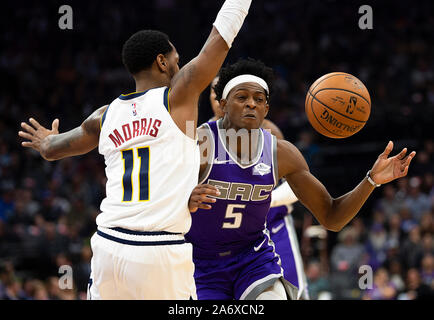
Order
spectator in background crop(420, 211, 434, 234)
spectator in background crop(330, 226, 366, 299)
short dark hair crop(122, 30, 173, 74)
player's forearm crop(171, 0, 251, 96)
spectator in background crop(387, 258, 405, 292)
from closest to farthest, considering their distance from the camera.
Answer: player's forearm crop(171, 0, 251, 96)
short dark hair crop(122, 30, 173, 74)
spectator in background crop(387, 258, 405, 292)
spectator in background crop(330, 226, 366, 299)
spectator in background crop(420, 211, 434, 234)

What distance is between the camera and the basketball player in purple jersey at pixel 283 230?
5.11m

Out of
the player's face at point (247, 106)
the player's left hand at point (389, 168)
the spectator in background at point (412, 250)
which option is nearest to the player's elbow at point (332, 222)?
the player's left hand at point (389, 168)

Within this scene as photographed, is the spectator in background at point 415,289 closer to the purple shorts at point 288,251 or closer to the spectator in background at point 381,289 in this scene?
the spectator in background at point 381,289

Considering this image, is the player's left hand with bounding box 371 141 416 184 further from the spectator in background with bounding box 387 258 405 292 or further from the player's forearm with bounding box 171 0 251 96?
the spectator in background with bounding box 387 258 405 292

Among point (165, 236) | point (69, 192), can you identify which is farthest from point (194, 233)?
point (69, 192)

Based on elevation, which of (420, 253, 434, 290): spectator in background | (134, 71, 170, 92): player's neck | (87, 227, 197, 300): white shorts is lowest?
(420, 253, 434, 290): spectator in background

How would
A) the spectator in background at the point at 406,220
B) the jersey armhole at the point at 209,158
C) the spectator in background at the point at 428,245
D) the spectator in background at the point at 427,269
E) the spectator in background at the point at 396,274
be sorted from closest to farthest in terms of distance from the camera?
the jersey armhole at the point at 209,158 < the spectator in background at the point at 427,269 < the spectator in background at the point at 396,274 < the spectator in background at the point at 428,245 < the spectator in background at the point at 406,220

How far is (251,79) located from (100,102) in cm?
994

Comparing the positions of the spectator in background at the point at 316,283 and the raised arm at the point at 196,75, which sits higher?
the raised arm at the point at 196,75

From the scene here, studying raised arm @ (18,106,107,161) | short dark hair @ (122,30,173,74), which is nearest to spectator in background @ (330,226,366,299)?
raised arm @ (18,106,107,161)

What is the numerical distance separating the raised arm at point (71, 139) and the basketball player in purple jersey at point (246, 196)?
731mm

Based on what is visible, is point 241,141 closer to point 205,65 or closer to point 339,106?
point 339,106

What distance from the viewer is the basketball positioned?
4227mm

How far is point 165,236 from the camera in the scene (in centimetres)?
330
